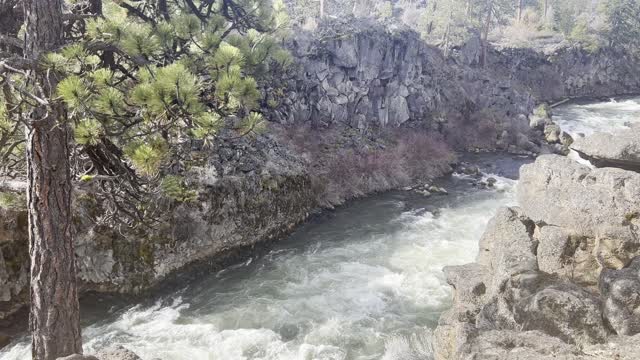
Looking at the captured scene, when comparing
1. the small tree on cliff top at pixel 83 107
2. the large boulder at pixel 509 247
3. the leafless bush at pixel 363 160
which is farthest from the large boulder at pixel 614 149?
the leafless bush at pixel 363 160

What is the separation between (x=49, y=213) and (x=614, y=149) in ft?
38.2

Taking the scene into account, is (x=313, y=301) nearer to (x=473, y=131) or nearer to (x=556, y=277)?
(x=556, y=277)

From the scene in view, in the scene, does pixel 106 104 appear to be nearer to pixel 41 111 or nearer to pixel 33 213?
pixel 41 111

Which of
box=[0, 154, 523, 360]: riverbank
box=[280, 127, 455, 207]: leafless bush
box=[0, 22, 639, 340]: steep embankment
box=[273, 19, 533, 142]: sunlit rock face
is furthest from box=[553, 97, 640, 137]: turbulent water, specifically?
box=[0, 154, 523, 360]: riverbank

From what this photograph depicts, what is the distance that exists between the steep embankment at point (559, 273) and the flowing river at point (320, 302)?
2.27 meters

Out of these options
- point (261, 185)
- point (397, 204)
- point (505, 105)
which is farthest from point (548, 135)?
point (261, 185)

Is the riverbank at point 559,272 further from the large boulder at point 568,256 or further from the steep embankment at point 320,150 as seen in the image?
the steep embankment at point 320,150

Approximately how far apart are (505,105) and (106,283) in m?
36.2

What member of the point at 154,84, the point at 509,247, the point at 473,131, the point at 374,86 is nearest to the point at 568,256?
the point at 509,247

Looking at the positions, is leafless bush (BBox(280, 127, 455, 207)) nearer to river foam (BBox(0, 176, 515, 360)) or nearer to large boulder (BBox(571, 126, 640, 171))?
river foam (BBox(0, 176, 515, 360))

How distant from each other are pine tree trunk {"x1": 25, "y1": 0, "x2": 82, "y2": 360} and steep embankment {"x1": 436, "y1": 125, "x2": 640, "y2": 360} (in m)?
6.40

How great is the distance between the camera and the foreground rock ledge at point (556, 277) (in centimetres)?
716

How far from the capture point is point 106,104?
5527 mm

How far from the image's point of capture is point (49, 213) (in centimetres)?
624
